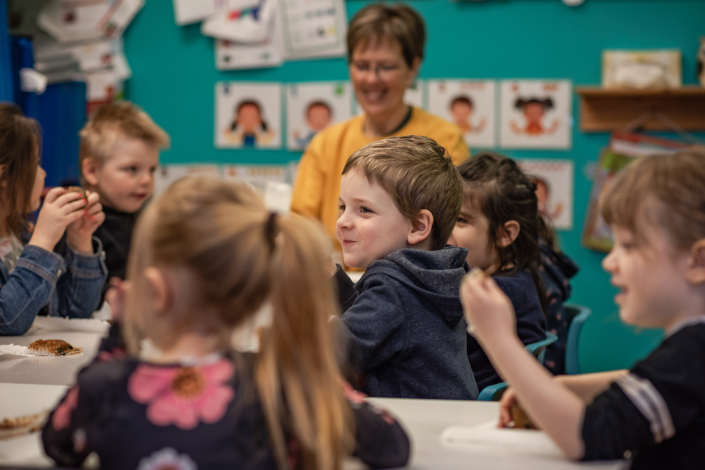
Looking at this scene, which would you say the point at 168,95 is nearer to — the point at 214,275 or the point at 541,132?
the point at 541,132

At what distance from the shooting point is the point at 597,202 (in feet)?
10.3

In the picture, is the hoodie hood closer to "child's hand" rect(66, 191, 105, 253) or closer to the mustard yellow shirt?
"child's hand" rect(66, 191, 105, 253)

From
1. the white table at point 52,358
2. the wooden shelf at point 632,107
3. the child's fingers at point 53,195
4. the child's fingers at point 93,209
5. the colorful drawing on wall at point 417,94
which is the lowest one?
the white table at point 52,358

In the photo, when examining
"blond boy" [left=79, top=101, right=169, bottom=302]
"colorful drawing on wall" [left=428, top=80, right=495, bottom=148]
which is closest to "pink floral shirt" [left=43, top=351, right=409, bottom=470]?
"blond boy" [left=79, top=101, right=169, bottom=302]

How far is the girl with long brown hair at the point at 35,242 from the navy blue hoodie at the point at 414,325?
777 mm

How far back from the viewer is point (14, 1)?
366 cm

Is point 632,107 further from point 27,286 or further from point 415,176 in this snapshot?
point 27,286

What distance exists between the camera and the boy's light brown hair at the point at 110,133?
2309 millimetres

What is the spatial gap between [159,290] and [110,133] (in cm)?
175

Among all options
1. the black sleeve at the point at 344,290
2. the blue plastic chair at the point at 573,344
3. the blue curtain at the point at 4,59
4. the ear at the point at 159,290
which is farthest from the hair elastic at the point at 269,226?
the blue curtain at the point at 4,59

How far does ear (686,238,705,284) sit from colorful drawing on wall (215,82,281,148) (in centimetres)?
283

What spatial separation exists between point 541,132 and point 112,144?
1.88 metres

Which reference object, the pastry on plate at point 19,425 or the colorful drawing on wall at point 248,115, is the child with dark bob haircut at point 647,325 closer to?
the pastry on plate at point 19,425

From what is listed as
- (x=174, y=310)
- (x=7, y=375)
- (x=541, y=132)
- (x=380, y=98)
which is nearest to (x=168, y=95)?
(x=380, y=98)
